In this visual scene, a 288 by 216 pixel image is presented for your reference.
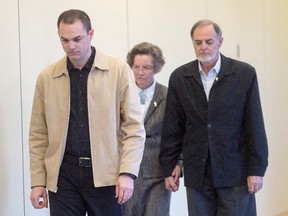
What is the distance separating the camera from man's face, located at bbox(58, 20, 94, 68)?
2.04 meters

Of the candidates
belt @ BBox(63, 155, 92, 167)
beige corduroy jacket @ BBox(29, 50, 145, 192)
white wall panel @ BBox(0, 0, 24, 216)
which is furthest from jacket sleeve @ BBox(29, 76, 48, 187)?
white wall panel @ BBox(0, 0, 24, 216)

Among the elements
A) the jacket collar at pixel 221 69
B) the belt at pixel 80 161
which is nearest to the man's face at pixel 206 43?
the jacket collar at pixel 221 69

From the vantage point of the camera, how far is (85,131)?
209cm

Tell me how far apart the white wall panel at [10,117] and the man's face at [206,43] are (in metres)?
1.03

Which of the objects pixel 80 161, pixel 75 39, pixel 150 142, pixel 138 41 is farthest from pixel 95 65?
pixel 138 41

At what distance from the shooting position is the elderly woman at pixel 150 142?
102 inches

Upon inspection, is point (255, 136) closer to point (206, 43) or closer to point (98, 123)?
point (206, 43)

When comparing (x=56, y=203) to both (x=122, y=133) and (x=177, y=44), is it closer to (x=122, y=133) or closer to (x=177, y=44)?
(x=122, y=133)

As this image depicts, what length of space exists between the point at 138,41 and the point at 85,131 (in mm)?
1597

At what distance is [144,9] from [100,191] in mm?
1875

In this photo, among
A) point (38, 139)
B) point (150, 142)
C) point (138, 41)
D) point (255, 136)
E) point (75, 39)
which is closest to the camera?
point (75, 39)

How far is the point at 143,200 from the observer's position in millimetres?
2600

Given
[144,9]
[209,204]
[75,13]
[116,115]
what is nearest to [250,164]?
[209,204]

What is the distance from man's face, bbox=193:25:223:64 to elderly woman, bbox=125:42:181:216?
1.07 feet
